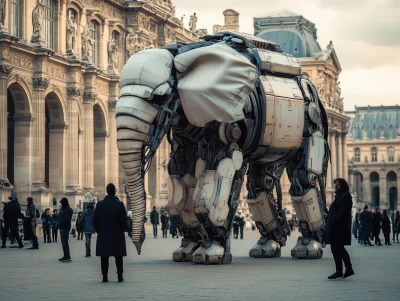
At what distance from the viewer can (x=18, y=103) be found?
42.6 m

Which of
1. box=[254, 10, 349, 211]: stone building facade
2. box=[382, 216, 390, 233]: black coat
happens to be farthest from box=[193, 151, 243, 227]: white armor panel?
box=[254, 10, 349, 211]: stone building facade

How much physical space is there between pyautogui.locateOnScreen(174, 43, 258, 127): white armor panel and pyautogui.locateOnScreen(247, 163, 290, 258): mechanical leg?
292cm

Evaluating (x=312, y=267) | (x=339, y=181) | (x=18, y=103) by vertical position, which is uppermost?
(x=18, y=103)

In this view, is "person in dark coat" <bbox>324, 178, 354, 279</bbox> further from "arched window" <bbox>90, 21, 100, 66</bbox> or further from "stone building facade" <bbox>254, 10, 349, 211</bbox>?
"stone building facade" <bbox>254, 10, 349, 211</bbox>

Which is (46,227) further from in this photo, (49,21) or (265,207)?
(265,207)

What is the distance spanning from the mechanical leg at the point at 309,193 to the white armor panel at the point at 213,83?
2689 mm

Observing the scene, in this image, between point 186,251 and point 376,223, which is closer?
point 186,251

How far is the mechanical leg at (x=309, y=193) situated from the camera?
20.5 metres

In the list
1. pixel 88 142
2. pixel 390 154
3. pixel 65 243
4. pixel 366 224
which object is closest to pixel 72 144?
pixel 88 142

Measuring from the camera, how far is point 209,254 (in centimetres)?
1811

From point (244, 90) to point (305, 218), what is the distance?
3.73 metres

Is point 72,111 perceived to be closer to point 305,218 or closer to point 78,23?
point 78,23

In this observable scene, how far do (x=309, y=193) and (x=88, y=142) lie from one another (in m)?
28.7

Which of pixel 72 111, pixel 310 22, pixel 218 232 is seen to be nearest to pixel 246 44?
pixel 218 232
